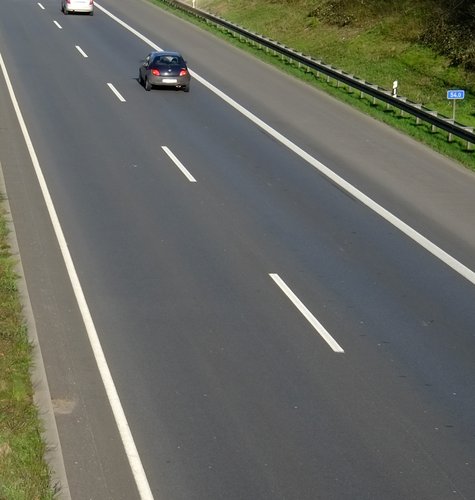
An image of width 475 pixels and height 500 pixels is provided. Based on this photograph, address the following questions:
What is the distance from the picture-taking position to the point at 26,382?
11609 mm

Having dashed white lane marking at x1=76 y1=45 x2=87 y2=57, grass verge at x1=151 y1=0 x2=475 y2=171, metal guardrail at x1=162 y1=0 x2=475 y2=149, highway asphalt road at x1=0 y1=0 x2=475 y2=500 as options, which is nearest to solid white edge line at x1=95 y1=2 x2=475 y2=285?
highway asphalt road at x1=0 y1=0 x2=475 y2=500

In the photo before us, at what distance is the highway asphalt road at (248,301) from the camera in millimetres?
10352

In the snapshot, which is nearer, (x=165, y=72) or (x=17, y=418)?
(x=17, y=418)

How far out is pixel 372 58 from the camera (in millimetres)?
Answer: 41031

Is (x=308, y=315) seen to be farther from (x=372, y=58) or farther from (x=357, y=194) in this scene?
(x=372, y=58)

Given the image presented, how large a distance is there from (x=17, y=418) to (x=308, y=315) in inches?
193

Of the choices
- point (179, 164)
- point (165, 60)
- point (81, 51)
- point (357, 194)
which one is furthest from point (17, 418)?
point (81, 51)

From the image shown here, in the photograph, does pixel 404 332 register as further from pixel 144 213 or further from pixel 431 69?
pixel 431 69

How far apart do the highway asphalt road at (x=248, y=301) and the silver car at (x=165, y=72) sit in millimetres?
2817

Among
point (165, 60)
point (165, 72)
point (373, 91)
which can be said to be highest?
point (165, 60)

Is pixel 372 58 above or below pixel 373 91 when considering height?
below

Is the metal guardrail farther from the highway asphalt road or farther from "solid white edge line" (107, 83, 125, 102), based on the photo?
"solid white edge line" (107, 83, 125, 102)

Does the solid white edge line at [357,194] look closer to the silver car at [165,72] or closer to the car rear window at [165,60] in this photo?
the silver car at [165,72]

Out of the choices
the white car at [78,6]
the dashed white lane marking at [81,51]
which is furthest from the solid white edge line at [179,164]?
the white car at [78,6]
